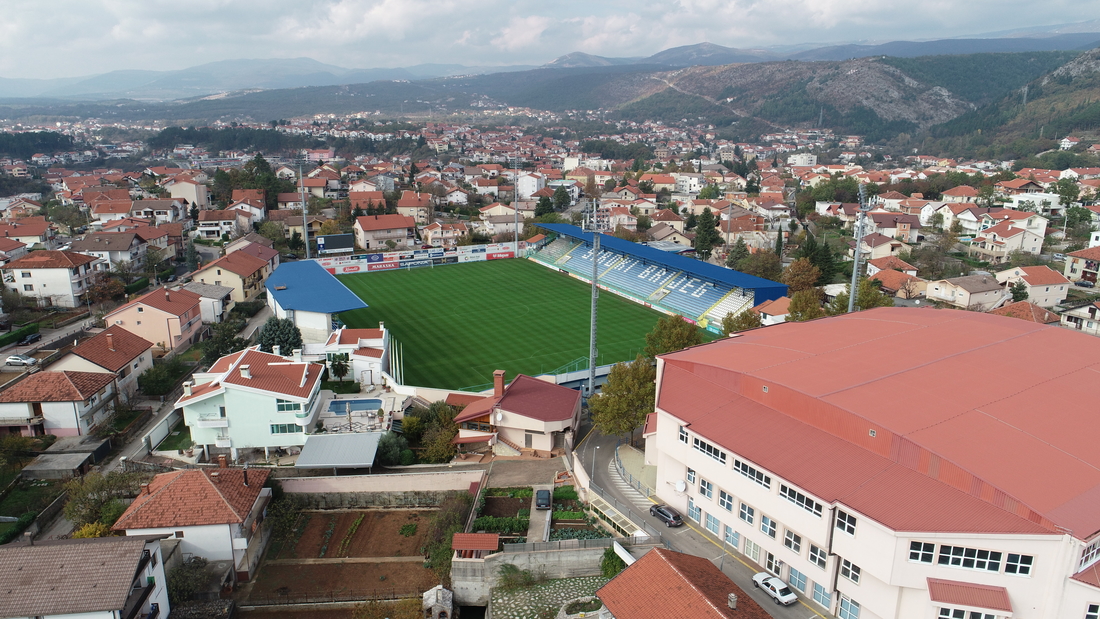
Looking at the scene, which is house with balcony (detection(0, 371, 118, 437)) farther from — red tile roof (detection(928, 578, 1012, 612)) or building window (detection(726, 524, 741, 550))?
red tile roof (detection(928, 578, 1012, 612))

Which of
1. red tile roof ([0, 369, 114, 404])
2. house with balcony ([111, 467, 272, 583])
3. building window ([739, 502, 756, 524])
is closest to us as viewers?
building window ([739, 502, 756, 524])

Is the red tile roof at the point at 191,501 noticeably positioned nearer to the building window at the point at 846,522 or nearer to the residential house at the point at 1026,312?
the building window at the point at 846,522

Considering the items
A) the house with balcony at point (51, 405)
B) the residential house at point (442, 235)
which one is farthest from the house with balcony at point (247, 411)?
the residential house at point (442, 235)

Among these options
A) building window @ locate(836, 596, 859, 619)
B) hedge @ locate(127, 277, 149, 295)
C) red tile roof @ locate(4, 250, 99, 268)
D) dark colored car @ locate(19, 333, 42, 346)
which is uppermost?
red tile roof @ locate(4, 250, 99, 268)

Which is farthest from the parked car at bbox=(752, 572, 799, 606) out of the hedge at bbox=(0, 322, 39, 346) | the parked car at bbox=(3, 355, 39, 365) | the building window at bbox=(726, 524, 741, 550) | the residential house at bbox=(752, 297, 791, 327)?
the hedge at bbox=(0, 322, 39, 346)

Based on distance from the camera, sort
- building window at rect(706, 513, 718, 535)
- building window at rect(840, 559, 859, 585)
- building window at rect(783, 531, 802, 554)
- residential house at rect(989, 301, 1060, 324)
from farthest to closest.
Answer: residential house at rect(989, 301, 1060, 324)
building window at rect(706, 513, 718, 535)
building window at rect(783, 531, 802, 554)
building window at rect(840, 559, 859, 585)

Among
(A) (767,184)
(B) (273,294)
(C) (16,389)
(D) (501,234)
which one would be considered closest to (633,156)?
(A) (767,184)
